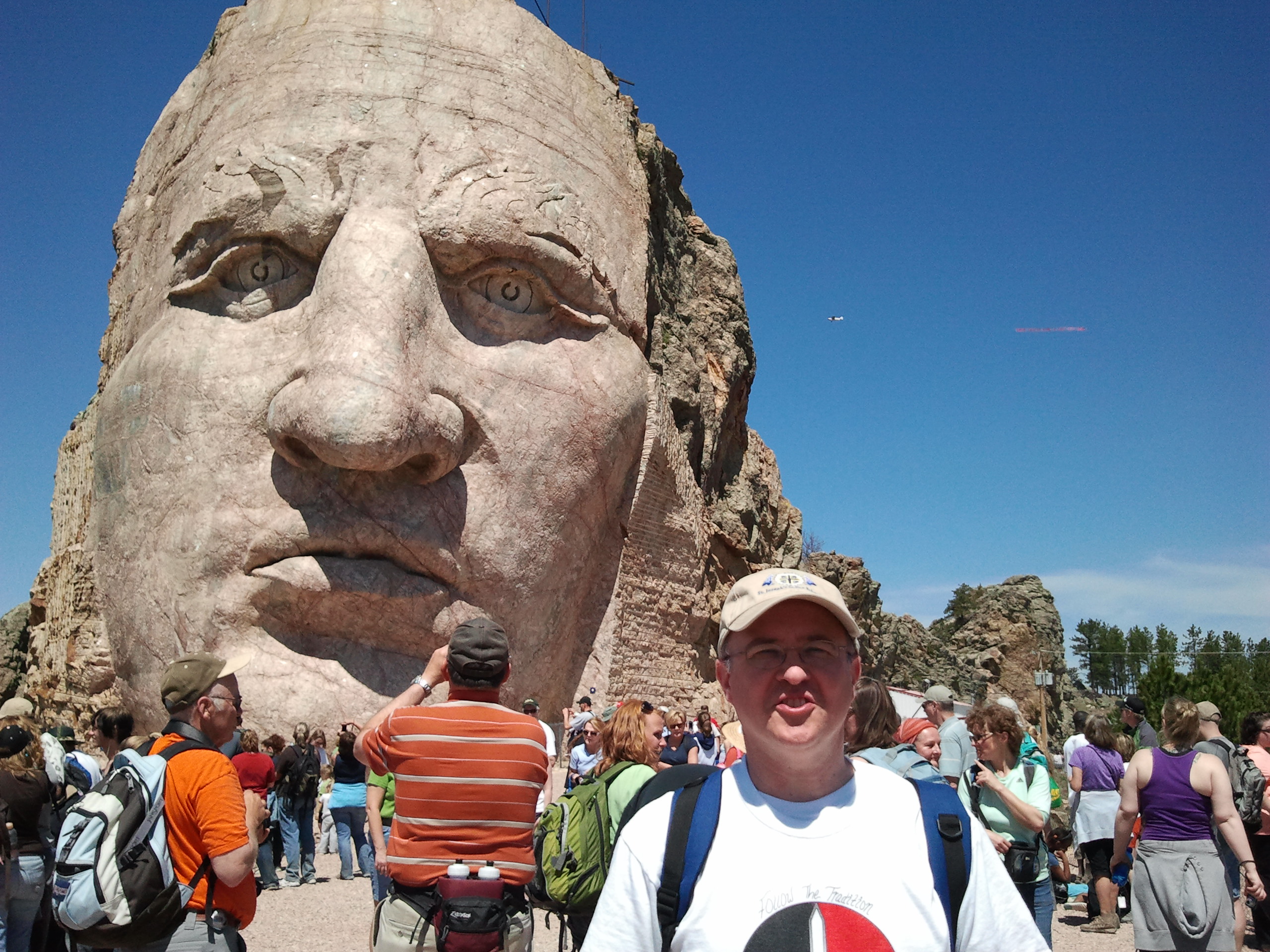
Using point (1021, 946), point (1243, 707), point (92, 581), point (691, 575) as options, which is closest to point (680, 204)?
point (691, 575)

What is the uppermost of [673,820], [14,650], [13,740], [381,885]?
[14,650]

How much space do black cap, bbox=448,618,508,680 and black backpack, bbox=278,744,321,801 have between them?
14.4 feet

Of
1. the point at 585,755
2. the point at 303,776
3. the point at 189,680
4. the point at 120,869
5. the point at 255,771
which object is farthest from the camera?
the point at 303,776

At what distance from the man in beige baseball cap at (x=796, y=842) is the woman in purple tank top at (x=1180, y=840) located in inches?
109

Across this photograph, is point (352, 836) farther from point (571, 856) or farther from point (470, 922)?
point (470, 922)

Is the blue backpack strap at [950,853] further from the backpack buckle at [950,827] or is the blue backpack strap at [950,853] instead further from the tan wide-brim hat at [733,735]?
the tan wide-brim hat at [733,735]

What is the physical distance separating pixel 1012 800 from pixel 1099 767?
3265 millimetres

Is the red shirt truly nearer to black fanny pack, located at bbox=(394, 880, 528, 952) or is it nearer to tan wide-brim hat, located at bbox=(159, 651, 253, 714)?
tan wide-brim hat, located at bbox=(159, 651, 253, 714)

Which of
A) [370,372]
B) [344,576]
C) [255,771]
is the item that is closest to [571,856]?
[255,771]

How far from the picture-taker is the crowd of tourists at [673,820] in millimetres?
1690

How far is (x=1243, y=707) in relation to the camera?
3631 cm

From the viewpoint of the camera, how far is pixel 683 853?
1695 millimetres

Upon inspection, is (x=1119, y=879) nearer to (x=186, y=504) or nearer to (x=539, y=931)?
(x=539, y=931)

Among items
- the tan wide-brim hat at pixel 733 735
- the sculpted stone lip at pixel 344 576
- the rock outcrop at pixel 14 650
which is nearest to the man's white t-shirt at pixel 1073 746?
the tan wide-brim hat at pixel 733 735
